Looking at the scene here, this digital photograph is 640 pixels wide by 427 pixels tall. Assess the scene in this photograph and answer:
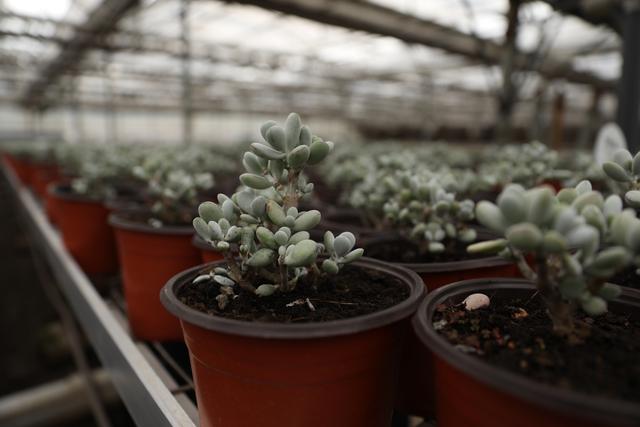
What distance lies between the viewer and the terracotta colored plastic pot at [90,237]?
2027 mm

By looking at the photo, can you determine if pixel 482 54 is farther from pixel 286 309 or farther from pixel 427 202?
pixel 286 309

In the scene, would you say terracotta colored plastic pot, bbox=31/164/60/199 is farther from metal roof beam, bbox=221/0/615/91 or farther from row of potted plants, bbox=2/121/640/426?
row of potted plants, bbox=2/121/640/426

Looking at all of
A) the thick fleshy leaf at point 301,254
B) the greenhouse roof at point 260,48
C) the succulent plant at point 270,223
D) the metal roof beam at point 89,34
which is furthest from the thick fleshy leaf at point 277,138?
the metal roof beam at point 89,34

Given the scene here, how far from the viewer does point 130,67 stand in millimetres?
11781

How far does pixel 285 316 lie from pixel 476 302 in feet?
1.11

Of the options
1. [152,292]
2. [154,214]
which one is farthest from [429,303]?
[154,214]

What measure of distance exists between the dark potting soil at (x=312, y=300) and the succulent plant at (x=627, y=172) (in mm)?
429

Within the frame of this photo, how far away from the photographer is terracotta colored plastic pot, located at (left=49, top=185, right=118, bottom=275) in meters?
2.03

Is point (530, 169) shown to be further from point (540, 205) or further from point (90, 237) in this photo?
point (90, 237)

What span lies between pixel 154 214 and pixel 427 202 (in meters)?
1.07

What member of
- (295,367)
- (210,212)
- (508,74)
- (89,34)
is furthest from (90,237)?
(89,34)

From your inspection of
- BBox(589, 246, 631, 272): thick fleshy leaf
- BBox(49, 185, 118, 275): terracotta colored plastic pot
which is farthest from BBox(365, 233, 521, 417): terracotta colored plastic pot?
BBox(49, 185, 118, 275): terracotta colored plastic pot

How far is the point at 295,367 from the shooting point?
0.69 metres

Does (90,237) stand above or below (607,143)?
below
